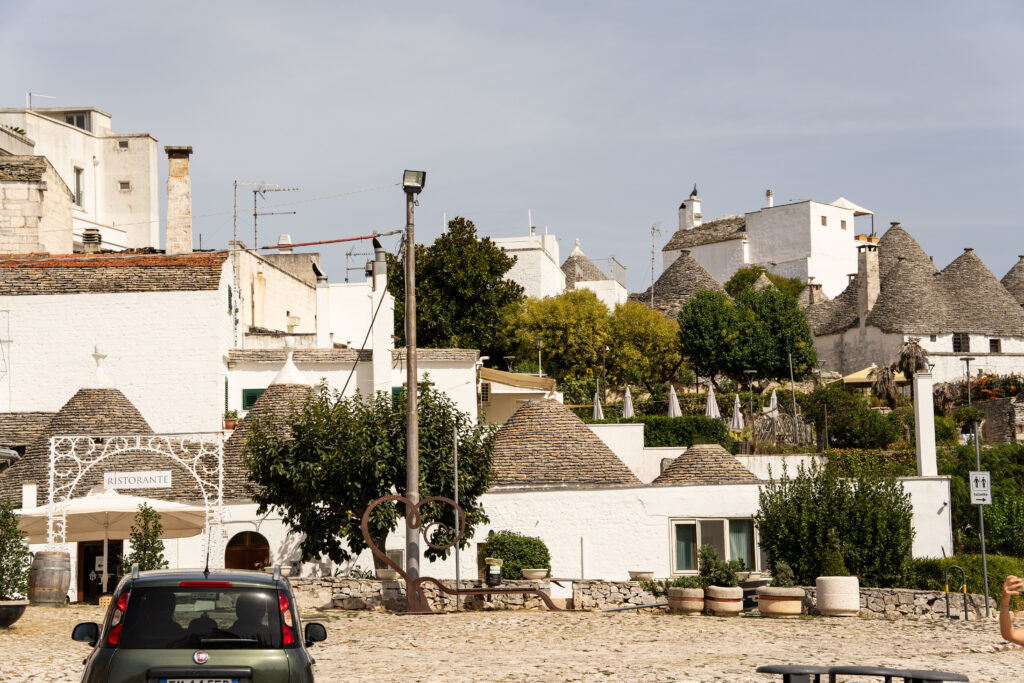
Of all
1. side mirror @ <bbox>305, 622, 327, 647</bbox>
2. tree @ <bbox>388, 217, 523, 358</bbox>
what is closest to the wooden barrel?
side mirror @ <bbox>305, 622, 327, 647</bbox>

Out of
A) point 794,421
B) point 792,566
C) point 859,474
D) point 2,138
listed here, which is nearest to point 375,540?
point 792,566

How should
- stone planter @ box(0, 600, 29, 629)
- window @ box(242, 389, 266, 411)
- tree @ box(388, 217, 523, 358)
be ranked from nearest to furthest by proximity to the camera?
stone planter @ box(0, 600, 29, 629), window @ box(242, 389, 266, 411), tree @ box(388, 217, 523, 358)

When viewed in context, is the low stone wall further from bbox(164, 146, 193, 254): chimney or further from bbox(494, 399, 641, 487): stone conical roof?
bbox(164, 146, 193, 254): chimney

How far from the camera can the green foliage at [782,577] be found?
24.0 meters

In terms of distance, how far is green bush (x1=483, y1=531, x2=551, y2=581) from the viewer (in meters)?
28.1

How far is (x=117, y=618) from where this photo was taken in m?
9.25

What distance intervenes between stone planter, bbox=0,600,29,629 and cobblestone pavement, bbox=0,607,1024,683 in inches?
8.0

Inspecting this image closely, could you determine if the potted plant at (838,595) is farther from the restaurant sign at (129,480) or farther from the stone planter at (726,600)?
the restaurant sign at (129,480)

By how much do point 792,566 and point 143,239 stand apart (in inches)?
1771

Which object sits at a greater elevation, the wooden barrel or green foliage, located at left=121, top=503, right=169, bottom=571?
green foliage, located at left=121, top=503, right=169, bottom=571

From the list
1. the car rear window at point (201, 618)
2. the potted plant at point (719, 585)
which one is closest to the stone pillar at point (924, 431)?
the potted plant at point (719, 585)

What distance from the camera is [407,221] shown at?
24.3 m

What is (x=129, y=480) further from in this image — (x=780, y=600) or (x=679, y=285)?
(x=679, y=285)

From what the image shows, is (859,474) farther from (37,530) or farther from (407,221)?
(37,530)
